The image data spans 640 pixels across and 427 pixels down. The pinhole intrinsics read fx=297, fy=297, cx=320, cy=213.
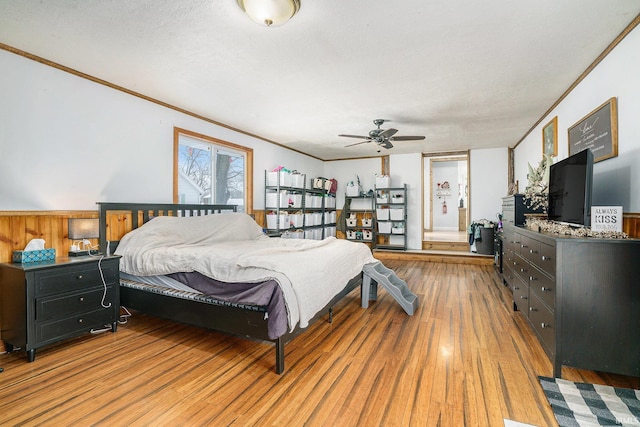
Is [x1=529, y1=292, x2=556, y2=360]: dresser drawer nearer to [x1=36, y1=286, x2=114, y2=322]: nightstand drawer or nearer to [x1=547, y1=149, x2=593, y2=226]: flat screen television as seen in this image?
[x1=547, y1=149, x2=593, y2=226]: flat screen television

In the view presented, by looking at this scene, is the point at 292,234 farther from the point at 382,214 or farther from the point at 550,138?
the point at 550,138

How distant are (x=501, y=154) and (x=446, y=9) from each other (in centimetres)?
571

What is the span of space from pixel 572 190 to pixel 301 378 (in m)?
2.64

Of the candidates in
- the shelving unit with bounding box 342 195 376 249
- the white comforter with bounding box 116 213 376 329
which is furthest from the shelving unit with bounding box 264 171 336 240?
the white comforter with bounding box 116 213 376 329

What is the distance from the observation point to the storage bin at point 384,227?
7444mm

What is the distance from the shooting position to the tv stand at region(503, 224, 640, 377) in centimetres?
189

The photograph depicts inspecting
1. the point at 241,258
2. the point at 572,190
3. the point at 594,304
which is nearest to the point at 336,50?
the point at 241,258

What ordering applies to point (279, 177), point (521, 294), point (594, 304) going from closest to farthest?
point (594, 304), point (521, 294), point (279, 177)

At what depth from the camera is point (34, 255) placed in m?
2.57

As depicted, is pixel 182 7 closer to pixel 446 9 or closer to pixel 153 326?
pixel 446 9

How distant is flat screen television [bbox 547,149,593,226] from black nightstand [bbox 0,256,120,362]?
13.5 feet

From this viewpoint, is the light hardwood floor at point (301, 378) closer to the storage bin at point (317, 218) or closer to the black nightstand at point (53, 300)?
the black nightstand at point (53, 300)

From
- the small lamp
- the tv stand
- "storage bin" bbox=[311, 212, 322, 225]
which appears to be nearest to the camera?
the tv stand

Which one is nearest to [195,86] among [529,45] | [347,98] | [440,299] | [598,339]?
[347,98]
